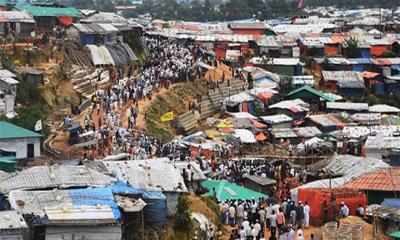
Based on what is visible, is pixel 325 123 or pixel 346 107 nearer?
pixel 325 123

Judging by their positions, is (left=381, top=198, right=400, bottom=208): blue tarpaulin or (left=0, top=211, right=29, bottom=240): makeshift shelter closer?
(left=0, top=211, right=29, bottom=240): makeshift shelter

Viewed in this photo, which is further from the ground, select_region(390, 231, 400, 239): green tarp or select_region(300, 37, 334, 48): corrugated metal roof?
select_region(300, 37, 334, 48): corrugated metal roof

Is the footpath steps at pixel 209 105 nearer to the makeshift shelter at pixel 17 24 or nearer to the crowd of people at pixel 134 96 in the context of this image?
the crowd of people at pixel 134 96

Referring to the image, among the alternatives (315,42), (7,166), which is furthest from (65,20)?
(7,166)

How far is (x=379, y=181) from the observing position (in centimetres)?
2061

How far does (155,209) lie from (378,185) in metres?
7.02

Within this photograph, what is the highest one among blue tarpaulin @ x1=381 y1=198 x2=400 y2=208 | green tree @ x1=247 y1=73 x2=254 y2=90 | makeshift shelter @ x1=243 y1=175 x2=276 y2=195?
blue tarpaulin @ x1=381 y1=198 x2=400 y2=208

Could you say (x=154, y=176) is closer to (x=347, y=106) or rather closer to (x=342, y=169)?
(x=342, y=169)

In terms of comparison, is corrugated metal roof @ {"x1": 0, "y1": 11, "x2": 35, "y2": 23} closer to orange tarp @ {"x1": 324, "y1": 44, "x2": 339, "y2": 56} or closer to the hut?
orange tarp @ {"x1": 324, "y1": 44, "x2": 339, "y2": 56}

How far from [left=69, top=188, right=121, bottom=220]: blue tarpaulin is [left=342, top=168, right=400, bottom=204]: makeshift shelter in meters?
7.42

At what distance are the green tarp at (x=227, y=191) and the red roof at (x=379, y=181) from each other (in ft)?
7.58

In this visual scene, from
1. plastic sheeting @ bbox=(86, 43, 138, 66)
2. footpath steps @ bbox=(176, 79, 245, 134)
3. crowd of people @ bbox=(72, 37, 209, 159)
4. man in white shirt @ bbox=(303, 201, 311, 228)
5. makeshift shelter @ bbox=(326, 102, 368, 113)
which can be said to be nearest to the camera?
man in white shirt @ bbox=(303, 201, 311, 228)

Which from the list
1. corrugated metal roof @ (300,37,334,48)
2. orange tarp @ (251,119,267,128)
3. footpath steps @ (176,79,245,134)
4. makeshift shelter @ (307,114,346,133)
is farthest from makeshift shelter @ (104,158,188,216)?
corrugated metal roof @ (300,37,334,48)

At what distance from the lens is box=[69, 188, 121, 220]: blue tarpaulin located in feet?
48.5
